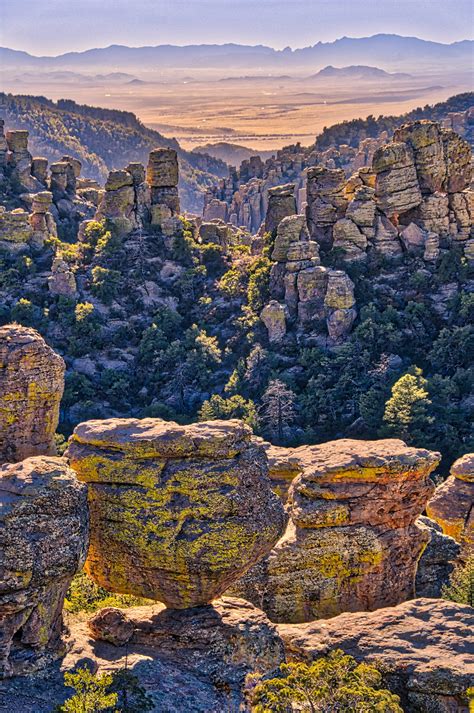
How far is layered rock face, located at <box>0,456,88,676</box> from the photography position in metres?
21.8

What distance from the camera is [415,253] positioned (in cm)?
6438

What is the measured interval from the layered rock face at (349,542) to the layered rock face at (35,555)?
6.50m

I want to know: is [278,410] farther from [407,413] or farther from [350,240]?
[350,240]

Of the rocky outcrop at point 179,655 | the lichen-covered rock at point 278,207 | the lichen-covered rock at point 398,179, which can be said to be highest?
the lichen-covered rock at point 398,179

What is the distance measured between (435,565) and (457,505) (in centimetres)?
373

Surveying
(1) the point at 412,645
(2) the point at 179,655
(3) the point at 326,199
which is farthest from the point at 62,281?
(1) the point at 412,645

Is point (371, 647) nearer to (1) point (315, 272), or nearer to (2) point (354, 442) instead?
(2) point (354, 442)

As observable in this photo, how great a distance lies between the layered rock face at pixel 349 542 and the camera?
1102 inches

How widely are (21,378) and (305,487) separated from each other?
28.0 ft

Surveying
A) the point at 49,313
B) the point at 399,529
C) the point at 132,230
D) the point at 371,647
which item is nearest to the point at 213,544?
the point at 371,647

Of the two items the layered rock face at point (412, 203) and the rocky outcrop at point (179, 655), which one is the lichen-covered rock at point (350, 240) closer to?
the layered rock face at point (412, 203)

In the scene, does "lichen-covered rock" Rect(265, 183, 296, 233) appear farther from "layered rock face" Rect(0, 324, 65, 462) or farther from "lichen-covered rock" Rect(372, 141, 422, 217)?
"layered rock face" Rect(0, 324, 65, 462)

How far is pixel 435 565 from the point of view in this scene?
30906 millimetres

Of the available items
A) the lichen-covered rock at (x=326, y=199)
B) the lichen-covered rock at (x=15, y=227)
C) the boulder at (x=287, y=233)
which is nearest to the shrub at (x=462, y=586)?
the boulder at (x=287, y=233)
